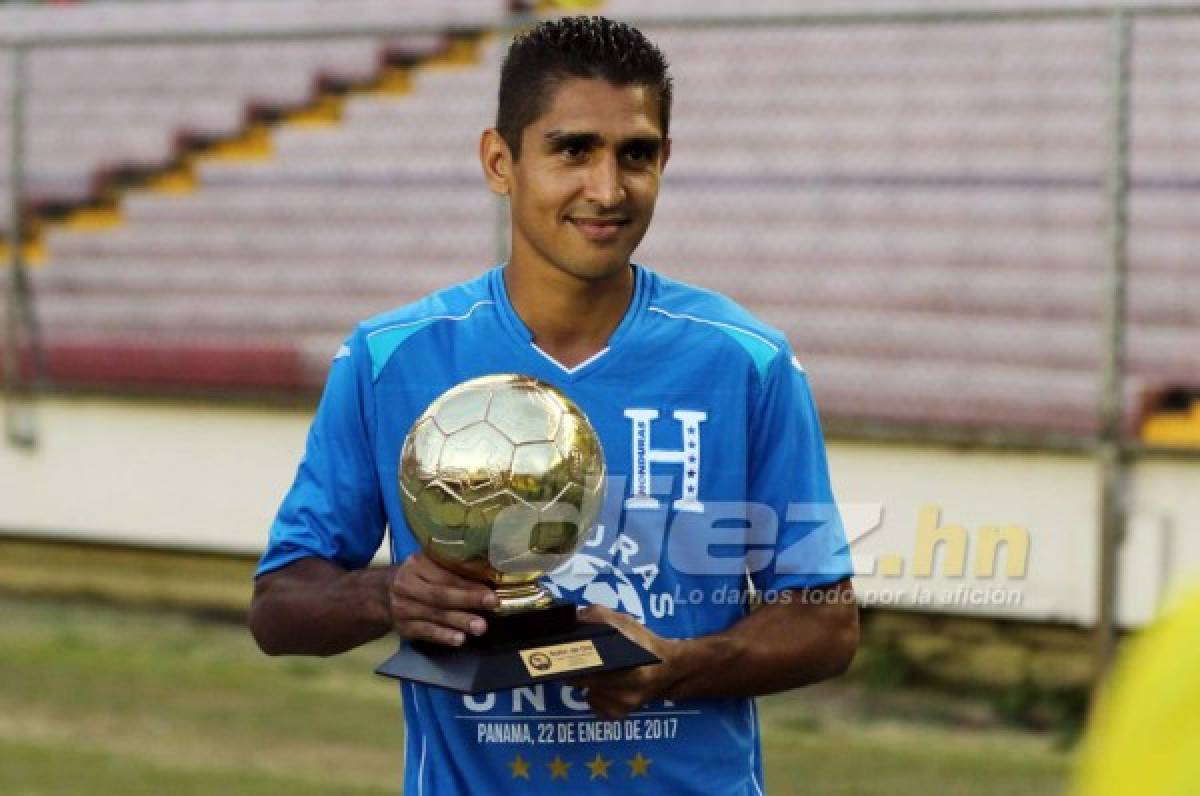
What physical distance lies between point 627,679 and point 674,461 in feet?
1.23

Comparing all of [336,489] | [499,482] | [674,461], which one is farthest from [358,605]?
[674,461]

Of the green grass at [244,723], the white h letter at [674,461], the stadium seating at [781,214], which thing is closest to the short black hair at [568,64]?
the white h letter at [674,461]

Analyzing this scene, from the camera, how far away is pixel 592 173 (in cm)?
257

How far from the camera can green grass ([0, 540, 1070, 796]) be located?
6.27 metres

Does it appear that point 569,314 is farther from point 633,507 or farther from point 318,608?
point 318,608

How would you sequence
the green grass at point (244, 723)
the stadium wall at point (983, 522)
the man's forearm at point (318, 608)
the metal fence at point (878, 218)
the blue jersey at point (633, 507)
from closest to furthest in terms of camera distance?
the man's forearm at point (318, 608), the blue jersey at point (633, 507), the green grass at point (244, 723), the stadium wall at point (983, 522), the metal fence at point (878, 218)

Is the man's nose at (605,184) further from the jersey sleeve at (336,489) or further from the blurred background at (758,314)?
the blurred background at (758,314)

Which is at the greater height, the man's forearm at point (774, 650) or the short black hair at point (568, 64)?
the short black hair at point (568, 64)

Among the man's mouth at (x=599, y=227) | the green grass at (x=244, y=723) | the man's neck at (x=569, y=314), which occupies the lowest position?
the green grass at (x=244, y=723)

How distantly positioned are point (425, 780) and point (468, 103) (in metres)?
7.13

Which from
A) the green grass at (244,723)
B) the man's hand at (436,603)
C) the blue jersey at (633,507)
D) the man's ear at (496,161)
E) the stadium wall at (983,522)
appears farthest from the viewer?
the stadium wall at (983,522)

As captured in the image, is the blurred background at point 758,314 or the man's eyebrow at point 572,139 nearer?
the man's eyebrow at point 572,139

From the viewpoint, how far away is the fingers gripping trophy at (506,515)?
231 centimetres

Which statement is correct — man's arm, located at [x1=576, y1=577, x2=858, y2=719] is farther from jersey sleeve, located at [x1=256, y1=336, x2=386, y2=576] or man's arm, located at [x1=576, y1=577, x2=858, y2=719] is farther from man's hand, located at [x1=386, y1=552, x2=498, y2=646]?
jersey sleeve, located at [x1=256, y1=336, x2=386, y2=576]
